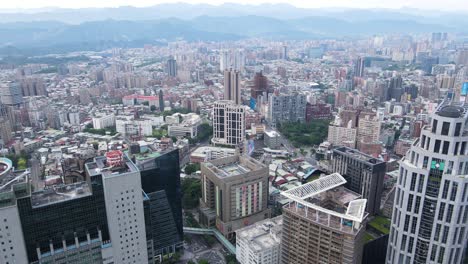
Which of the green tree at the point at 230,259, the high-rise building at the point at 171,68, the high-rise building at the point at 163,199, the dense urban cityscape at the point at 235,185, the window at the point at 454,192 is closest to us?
the window at the point at 454,192

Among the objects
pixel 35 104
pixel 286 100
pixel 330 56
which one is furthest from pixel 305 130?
pixel 330 56

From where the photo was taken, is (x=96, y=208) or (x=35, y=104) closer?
(x=96, y=208)

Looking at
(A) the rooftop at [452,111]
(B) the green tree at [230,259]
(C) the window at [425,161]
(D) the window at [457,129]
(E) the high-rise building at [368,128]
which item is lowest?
(B) the green tree at [230,259]

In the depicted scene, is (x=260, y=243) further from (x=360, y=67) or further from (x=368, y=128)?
(x=360, y=67)

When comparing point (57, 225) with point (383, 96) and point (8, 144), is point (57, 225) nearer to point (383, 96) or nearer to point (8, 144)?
point (8, 144)

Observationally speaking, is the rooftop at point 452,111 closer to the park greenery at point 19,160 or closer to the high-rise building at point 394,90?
the park greenery at point 19,160

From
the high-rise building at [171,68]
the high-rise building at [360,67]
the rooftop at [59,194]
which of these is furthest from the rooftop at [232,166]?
the high-rise building at [171,68]
